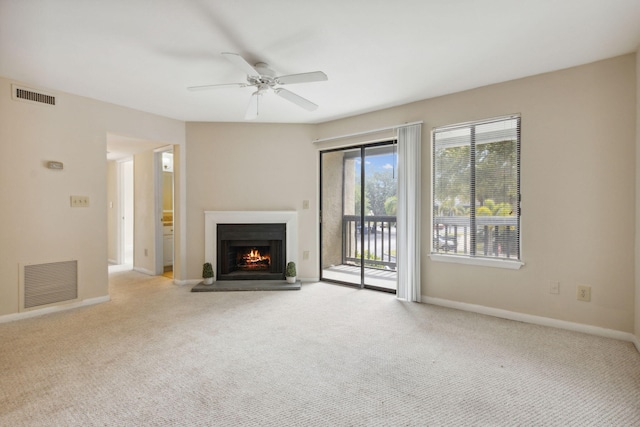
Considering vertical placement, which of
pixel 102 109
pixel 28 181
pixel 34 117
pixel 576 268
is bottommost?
pixel 576 268

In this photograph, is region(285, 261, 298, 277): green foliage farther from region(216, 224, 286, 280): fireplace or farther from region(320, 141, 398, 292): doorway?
region(320, 141, 398, 292): doorway

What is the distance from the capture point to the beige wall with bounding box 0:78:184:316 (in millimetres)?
3020

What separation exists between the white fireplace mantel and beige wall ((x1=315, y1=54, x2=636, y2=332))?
8.14 feet

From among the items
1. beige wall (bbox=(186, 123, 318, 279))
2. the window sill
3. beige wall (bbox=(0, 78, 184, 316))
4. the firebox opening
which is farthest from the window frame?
beige wall (bbox=(0, 78, 184, 316))

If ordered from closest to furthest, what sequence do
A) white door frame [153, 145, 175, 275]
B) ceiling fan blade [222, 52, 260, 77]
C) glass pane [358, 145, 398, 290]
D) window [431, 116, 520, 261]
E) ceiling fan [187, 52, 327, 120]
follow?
1. ceiling fan blade [222, 52, 260, 77]
2. ceiling fan [187, 52, 327, 120]
3. window [431, 116, 520, 261]
4. glass pane [358, 145, 398, 290]
5. white door frame [153, 145, 175, 275]

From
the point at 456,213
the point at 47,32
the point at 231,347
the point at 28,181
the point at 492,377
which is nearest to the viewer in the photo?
the point at 492,377

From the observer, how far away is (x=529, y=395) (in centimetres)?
181

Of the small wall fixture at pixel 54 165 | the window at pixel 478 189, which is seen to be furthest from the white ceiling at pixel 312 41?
the small wall fixture at pixel 54 165

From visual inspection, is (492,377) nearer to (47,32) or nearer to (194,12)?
(194,12)

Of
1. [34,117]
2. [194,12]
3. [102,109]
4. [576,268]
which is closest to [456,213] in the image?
[576,268]

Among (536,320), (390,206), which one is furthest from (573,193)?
(390,206)

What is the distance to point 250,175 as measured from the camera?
463 cm

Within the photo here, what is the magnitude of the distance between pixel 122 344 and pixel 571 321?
13.0 feet

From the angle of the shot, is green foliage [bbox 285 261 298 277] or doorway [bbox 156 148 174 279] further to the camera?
doorway [bbox 156 148 174 279]
